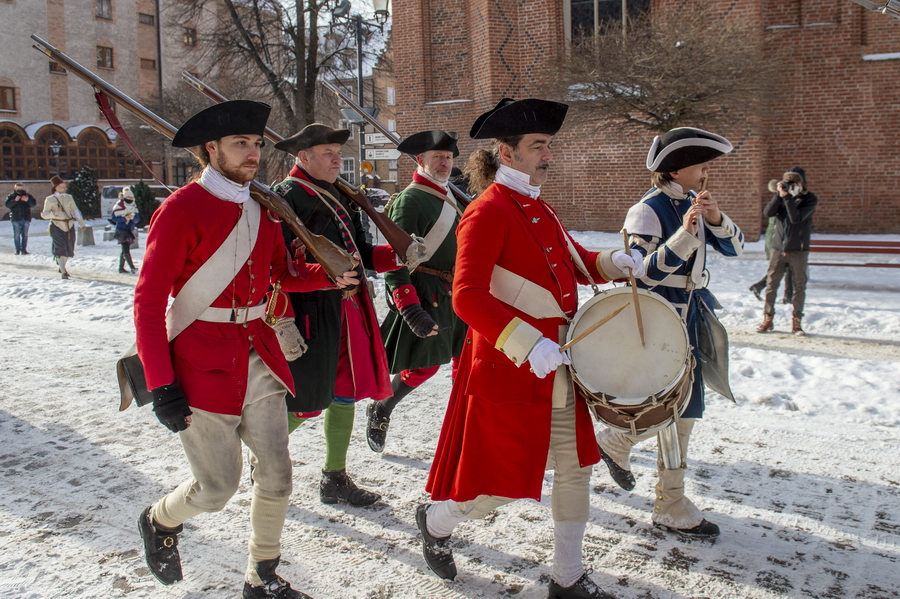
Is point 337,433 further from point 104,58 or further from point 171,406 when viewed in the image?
point 104,58

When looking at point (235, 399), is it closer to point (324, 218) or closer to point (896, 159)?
point (324, 218)

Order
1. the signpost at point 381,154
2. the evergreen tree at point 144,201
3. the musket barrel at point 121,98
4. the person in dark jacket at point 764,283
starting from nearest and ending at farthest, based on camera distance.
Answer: the musket barrel at point 121,98, the person in dark jacket at point 764,283, the signpost at point 381,154, the evergreen tree at point 144,201

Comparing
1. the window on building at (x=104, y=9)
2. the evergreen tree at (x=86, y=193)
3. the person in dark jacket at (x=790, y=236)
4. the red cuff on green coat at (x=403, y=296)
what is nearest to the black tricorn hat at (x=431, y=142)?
the red cuff on green coat at (x=403, y=296)

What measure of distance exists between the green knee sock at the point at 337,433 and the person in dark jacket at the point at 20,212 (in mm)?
16230

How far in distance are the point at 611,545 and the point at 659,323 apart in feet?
4.04

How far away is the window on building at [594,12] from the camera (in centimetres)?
1733

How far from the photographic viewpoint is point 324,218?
3928mm

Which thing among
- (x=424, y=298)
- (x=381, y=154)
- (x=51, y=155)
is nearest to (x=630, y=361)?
(x=424, y=298)

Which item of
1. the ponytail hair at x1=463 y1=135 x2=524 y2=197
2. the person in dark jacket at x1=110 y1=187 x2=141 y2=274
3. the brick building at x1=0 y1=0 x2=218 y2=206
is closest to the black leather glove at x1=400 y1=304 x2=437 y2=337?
the ponytail hair at x1=463 y1=135 x2=524 y2=197

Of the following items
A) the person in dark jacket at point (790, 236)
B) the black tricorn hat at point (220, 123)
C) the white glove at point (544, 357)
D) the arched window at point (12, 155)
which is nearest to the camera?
the white glove at point (544, 357)

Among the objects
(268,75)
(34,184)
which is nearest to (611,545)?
(268,75)

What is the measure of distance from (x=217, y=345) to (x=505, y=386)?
114 centimetres

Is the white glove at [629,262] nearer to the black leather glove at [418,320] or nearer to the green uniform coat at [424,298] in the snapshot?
the black leather glove at [418,320]

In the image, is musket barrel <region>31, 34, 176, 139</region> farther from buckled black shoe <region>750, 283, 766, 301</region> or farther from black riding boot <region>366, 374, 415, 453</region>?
buckled black shoe <region>750, 283, 766, 301</region>
